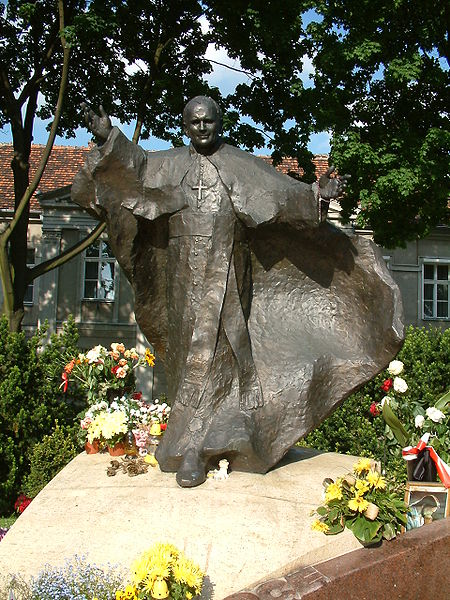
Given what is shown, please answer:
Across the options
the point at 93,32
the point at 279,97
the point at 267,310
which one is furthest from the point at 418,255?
the point at 267,310

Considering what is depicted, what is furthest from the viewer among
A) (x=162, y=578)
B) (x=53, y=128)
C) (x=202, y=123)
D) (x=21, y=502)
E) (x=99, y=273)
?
(x=99, y=273)

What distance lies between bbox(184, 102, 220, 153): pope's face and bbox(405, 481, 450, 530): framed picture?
2.68 m

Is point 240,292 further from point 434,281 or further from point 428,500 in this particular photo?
point 434,281

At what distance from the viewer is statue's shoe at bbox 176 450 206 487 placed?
13.2ft

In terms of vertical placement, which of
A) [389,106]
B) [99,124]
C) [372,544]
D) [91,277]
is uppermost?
[389,106]

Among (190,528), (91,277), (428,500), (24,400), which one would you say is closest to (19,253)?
(24,400)

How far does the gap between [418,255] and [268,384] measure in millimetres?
16213

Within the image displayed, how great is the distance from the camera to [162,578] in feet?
9.98

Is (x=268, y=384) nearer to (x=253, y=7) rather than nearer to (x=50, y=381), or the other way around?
(x=50, y=381)

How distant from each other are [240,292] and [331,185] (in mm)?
1043

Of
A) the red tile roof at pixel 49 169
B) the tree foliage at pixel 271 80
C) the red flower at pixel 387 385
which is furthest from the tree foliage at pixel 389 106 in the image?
the red tile roof at pixel 49 169

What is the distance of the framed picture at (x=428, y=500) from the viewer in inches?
169

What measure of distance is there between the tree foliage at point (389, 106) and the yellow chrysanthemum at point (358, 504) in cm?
840

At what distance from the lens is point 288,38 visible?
10.9 meters
